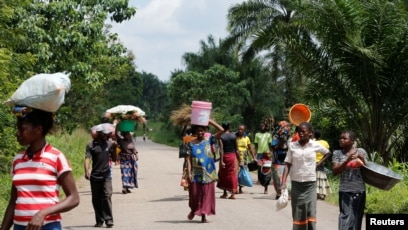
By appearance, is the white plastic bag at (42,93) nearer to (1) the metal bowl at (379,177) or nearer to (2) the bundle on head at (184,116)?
(1) the metal bowl at (379,177)

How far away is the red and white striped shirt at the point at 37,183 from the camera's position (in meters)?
4.79

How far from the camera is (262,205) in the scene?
46.4 ft

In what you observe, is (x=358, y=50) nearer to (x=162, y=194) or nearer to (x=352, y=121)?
(x=352, y=121)

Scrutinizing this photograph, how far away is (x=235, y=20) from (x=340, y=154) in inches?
944

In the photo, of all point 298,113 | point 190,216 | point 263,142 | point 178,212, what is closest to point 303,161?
point 190,216

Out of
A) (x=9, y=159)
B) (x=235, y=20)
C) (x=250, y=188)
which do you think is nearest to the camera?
(x=9, y=159)

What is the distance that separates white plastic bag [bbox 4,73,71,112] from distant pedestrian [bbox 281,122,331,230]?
4788 millimetres

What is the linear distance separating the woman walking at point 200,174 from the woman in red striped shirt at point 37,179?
705cm

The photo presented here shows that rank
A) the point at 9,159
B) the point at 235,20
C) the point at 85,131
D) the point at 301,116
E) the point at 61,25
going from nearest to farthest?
the point at 301,116, the point at 9,159, the point at 61,25, the point at 235,20, the point at 85,131

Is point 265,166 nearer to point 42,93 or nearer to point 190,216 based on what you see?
point 190,216

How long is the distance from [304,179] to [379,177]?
108 centimetres

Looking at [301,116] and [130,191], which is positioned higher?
[301,116]

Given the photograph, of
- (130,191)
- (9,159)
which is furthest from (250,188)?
(9,159)

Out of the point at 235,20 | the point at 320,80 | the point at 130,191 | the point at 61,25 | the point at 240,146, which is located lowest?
the point at 130,191
